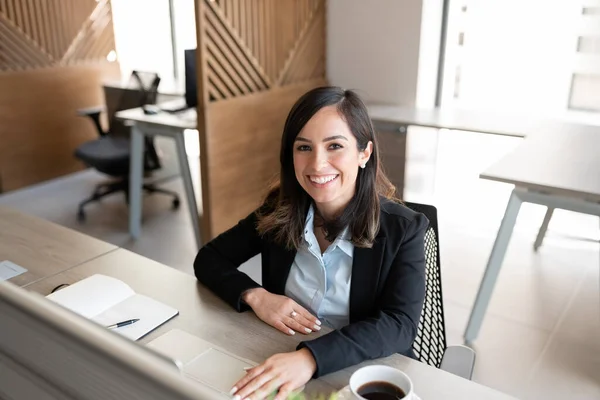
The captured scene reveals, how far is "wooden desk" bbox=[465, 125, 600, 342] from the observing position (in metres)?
2.12

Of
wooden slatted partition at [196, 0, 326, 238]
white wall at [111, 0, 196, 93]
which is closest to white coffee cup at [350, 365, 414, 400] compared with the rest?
wooden slatted partition at [196, 0, 326, 238]

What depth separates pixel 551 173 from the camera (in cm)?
225

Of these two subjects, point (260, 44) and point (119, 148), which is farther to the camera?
point (119, 148)

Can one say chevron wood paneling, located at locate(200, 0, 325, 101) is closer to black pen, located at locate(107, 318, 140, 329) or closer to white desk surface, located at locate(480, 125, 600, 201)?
white desk surface, located at locate(480, 125, 600, 201)

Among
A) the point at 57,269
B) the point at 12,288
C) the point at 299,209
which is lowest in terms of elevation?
the point at 57,269

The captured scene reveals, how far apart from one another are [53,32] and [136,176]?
1.77 metres

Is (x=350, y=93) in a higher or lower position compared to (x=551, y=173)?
higher

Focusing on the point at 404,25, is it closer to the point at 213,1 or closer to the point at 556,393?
the point at 213,1

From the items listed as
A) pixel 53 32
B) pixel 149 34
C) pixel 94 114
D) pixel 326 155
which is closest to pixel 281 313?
pixel 326 155

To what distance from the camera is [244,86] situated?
3191 millimetres

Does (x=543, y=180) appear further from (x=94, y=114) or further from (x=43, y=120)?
(x=43, y=120)

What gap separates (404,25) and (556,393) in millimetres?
2379

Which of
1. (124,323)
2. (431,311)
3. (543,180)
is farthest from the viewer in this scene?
(543,180)

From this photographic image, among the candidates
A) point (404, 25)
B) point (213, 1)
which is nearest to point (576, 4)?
point (404, 25)
